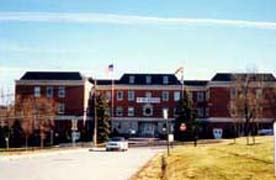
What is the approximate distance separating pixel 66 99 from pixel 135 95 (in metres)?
12.4

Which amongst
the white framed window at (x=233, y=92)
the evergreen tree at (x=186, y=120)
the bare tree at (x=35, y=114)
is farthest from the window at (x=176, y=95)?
the bare tree at (x=35, y=114)

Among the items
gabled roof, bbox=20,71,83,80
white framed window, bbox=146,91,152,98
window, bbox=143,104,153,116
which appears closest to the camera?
gabled roof, bbox=20,71,83,80

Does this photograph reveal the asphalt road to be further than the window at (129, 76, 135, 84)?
No

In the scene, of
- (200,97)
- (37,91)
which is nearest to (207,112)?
(200,97)

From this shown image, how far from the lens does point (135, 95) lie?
106m

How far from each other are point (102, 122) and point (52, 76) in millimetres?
13101

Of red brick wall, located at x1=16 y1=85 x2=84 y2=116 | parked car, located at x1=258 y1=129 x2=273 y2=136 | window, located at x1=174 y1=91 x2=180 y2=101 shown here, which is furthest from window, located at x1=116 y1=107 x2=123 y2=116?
parked car, located at x1=258 y1=129 x2=273 y2=136

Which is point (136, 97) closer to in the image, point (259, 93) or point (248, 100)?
point (259, 93)

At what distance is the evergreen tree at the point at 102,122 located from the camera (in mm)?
93250

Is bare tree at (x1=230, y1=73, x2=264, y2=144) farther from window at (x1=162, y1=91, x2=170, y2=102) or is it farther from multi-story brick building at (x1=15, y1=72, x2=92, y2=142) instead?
multi-story brick building at (x1=15, y1=72, x2=92, y2=142)

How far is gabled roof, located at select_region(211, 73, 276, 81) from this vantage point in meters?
91.8

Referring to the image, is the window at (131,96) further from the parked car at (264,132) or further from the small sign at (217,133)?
the parked car at (264,132)

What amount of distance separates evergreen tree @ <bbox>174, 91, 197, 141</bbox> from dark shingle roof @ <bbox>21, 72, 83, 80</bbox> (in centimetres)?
1744

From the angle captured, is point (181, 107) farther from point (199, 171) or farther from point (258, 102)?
point (199, 171)
